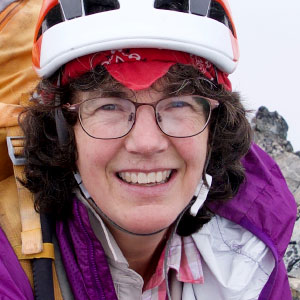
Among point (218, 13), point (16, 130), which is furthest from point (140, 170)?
point (218, 13)

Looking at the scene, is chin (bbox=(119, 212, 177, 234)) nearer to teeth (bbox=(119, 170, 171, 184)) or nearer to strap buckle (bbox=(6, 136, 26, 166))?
teeth (bbox=(119, 170, 171, 184))

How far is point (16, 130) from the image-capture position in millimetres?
1938

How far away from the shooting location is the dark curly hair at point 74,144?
1673 millimetres

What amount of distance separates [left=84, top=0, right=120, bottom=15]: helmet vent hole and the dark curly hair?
8.6 inches

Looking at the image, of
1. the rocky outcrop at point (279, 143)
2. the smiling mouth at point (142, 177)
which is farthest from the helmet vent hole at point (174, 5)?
the rocky outcrop at point (279, 143)

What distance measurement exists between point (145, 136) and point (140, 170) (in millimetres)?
158

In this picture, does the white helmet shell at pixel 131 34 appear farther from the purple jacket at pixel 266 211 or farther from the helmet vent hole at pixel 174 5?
the purple jacket at pixel 266 211

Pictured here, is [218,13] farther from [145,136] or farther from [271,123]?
[271,123]

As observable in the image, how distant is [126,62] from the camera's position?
1.61 meters

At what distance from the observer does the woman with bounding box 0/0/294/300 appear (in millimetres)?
1615

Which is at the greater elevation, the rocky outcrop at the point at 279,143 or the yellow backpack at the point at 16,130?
the yellow backpack at the point at 16,130

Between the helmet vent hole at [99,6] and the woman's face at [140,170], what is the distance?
0.31 meters

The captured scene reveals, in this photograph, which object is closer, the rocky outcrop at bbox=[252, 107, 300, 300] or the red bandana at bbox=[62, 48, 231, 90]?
the red bandana at bbox=[62, 48, 231, 90]

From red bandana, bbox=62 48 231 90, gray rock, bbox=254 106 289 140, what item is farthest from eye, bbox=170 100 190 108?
gray rock, bbox=254 106 289 140
